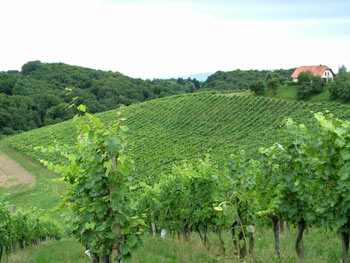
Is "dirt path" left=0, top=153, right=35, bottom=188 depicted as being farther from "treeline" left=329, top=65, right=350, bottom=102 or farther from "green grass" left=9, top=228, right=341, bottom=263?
"treeline" left=329, top=65, right=350, bottom=102

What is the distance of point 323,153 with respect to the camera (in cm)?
419

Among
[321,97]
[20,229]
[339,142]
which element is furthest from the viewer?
[321,97]

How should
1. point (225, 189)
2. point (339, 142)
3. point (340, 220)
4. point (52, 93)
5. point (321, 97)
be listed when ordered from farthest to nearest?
point (52, 93), point (321, 97), point (225, 189), point (340, 220), point (339, 142)

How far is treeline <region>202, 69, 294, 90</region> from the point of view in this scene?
89312 millimetres

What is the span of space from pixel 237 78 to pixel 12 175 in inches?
2904

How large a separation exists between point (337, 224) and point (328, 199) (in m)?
0.33

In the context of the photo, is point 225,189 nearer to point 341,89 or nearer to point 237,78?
point 341,89

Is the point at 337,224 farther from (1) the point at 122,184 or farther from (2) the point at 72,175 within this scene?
(2) the point at 72,175

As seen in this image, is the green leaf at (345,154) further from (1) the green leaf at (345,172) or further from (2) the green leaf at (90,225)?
(2) the green leaf at (90,225)

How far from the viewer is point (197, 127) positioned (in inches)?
1713

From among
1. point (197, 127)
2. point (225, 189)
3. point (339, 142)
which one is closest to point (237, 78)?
point (197, 127)

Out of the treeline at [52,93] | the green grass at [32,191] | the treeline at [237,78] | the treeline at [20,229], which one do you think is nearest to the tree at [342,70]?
the treeline at [237,78]

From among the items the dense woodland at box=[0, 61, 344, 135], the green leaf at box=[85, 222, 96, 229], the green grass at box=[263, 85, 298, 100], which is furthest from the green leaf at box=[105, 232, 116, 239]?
the green grass at box=[263, 85, 298, 100]

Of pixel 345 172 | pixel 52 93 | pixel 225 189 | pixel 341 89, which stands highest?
pixel 52 93
